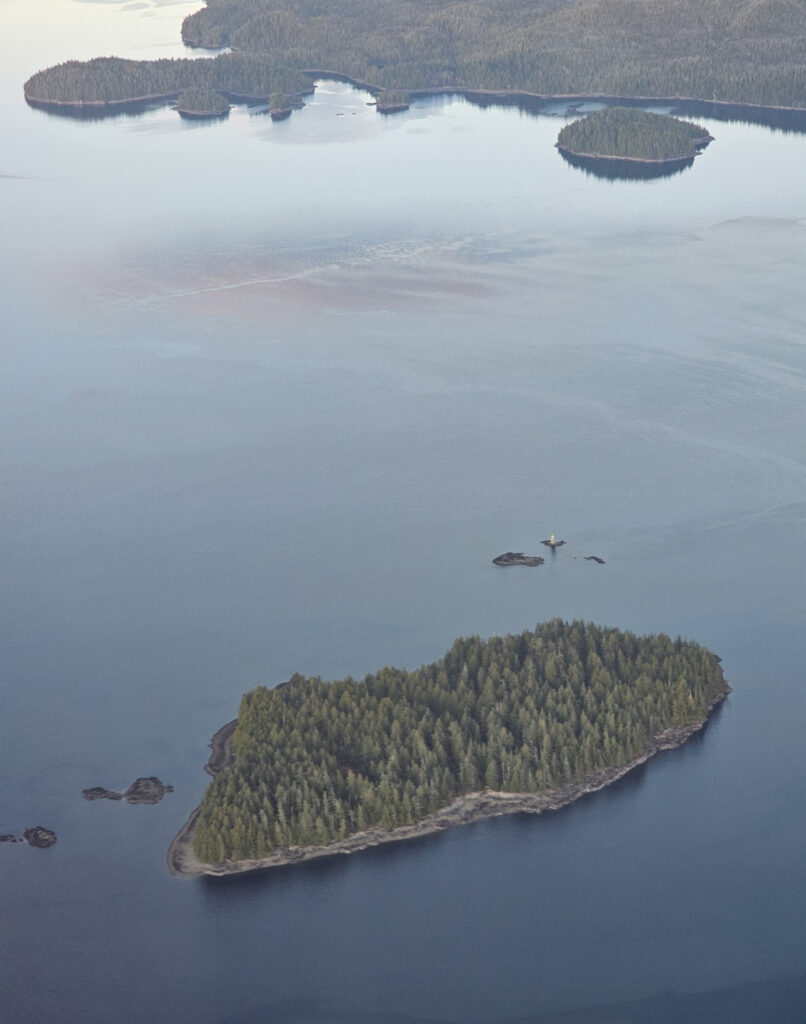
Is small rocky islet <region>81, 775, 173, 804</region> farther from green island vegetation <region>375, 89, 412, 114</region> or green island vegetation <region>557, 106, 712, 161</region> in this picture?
green island vegetation <region>375, 89, 412, 114</region>

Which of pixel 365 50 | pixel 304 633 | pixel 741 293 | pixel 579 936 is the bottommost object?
pixel 579 936

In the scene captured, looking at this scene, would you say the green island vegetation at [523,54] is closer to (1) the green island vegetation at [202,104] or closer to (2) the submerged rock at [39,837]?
(1) the green island vegetation at [202,104]

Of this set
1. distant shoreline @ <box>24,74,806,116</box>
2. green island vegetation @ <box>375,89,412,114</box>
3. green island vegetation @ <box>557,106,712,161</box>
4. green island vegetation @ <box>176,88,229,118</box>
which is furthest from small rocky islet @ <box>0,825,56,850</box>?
distant shoreline @ <box>24,74,806,116</box>

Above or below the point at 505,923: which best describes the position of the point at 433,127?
above

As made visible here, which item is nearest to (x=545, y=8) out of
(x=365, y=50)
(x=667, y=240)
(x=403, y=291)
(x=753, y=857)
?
(x=365, y=50)

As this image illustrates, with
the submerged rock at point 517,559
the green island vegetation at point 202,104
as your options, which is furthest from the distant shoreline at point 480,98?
the submerged rock at point 517,559

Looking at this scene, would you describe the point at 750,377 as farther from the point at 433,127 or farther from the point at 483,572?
the point at 433,127

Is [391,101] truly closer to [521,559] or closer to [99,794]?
[521,559]
